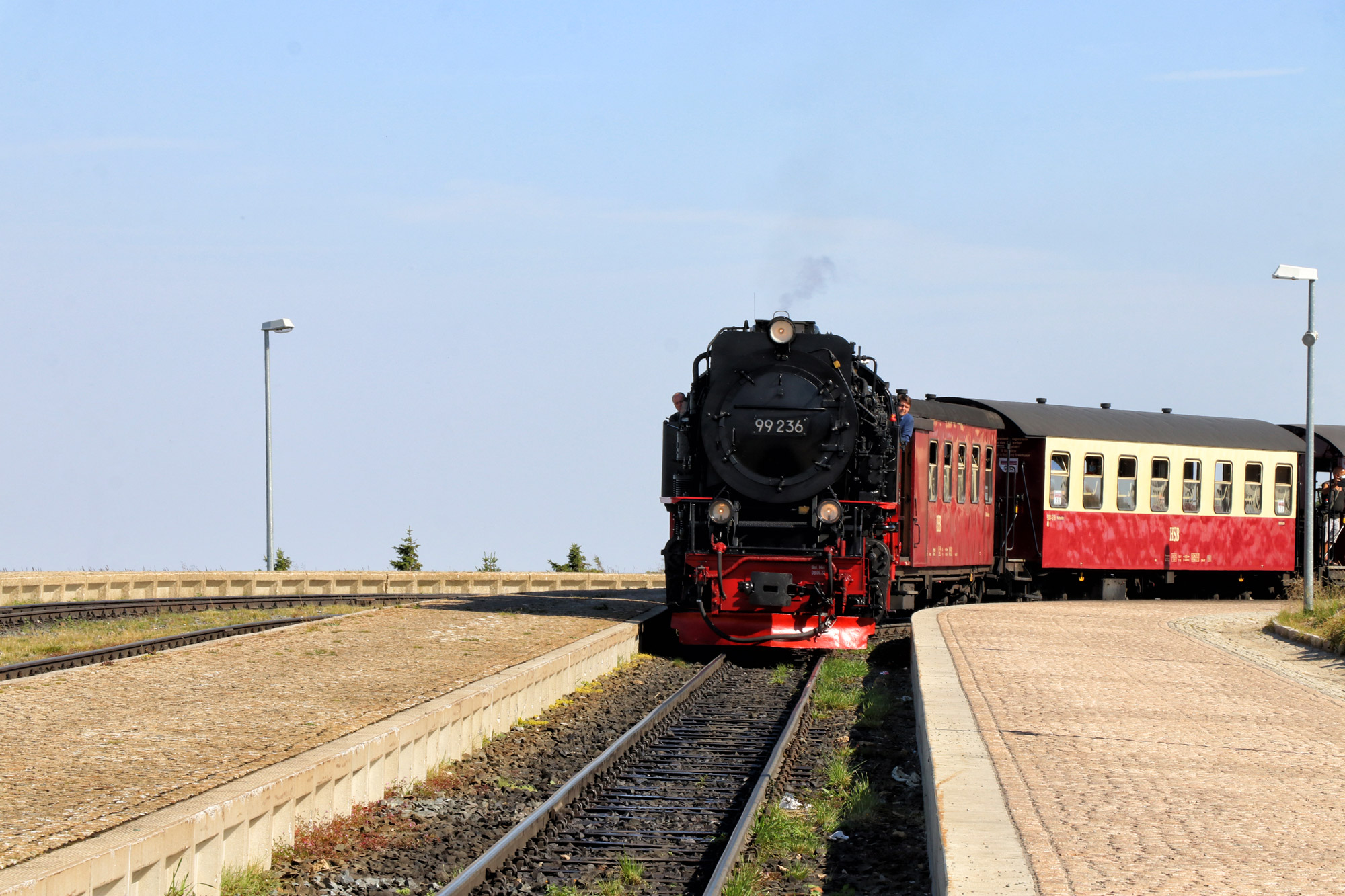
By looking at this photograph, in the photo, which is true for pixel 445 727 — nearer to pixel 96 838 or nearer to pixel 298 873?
pixel 298 873

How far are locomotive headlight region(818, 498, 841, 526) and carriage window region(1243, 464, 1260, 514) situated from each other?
46.4 ft

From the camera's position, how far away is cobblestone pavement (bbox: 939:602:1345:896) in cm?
623

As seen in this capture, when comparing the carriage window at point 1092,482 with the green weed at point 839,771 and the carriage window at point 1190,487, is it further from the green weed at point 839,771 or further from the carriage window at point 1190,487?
the green weed at point 839,771

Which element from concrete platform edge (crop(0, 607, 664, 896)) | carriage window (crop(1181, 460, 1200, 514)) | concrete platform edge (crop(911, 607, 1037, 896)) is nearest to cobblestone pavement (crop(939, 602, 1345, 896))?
concrete platform edge (crop(911, 607, 1037, 896))

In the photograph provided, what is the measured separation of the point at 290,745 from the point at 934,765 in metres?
3.80

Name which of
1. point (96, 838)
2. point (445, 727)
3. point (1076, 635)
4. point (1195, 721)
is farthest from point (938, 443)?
point (96, 838)

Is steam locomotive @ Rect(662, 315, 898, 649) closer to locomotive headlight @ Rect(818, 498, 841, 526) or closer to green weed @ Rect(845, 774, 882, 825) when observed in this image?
locomotive headlight @ Rect(818, 498, 841, 526)

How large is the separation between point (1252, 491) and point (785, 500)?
48.3 ft

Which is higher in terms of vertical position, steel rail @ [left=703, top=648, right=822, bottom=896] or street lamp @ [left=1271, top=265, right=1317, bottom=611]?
street lamp @ [left=1271, top=265, right=1317, bottom=611]

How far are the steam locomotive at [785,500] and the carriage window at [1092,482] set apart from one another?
903cm

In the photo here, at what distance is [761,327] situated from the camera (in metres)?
17.3

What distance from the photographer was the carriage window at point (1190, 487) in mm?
26719

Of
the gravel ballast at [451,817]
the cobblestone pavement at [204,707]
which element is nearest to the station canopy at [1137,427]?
the cobblestone pavement at [204,707]

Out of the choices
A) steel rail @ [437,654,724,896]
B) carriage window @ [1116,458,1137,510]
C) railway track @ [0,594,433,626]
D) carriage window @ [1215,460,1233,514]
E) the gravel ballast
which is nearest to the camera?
steel rail @ [437,654,724,896]
